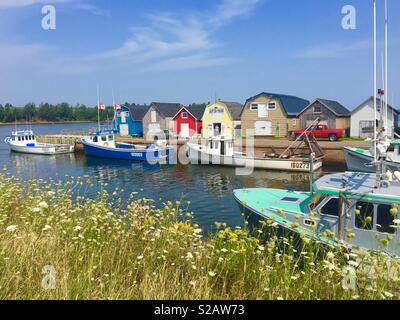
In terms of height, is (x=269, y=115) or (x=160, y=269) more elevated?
(x=269, y=115)

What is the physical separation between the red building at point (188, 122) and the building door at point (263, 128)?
8.88m

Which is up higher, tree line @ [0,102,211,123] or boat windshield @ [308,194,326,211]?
tree line @ [0,102,211,123]

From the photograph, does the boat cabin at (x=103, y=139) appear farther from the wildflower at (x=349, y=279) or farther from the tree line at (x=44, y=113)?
the tree line at (x=44, y=113)

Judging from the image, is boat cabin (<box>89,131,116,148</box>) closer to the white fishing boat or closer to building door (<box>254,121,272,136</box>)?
the white fishing boat

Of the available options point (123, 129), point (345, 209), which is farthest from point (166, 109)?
point (345, 209)

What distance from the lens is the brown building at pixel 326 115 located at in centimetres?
4275

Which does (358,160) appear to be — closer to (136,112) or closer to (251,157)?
(251,157)

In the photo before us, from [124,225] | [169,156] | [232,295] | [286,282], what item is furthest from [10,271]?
[169,156]

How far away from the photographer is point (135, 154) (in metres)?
37.4

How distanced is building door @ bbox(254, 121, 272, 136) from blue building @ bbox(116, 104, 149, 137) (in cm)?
2002

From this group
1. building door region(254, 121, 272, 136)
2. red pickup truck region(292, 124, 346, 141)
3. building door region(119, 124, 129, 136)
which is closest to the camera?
red pickup truck region(292, 124, 346, 141)

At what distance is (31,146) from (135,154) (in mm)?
19029

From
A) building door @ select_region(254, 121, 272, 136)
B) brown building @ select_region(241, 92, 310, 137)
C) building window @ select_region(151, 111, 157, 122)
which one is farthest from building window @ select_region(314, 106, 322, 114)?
building window @ select_region(151, 111, 157, 122)

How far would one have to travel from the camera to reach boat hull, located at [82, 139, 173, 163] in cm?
3656
